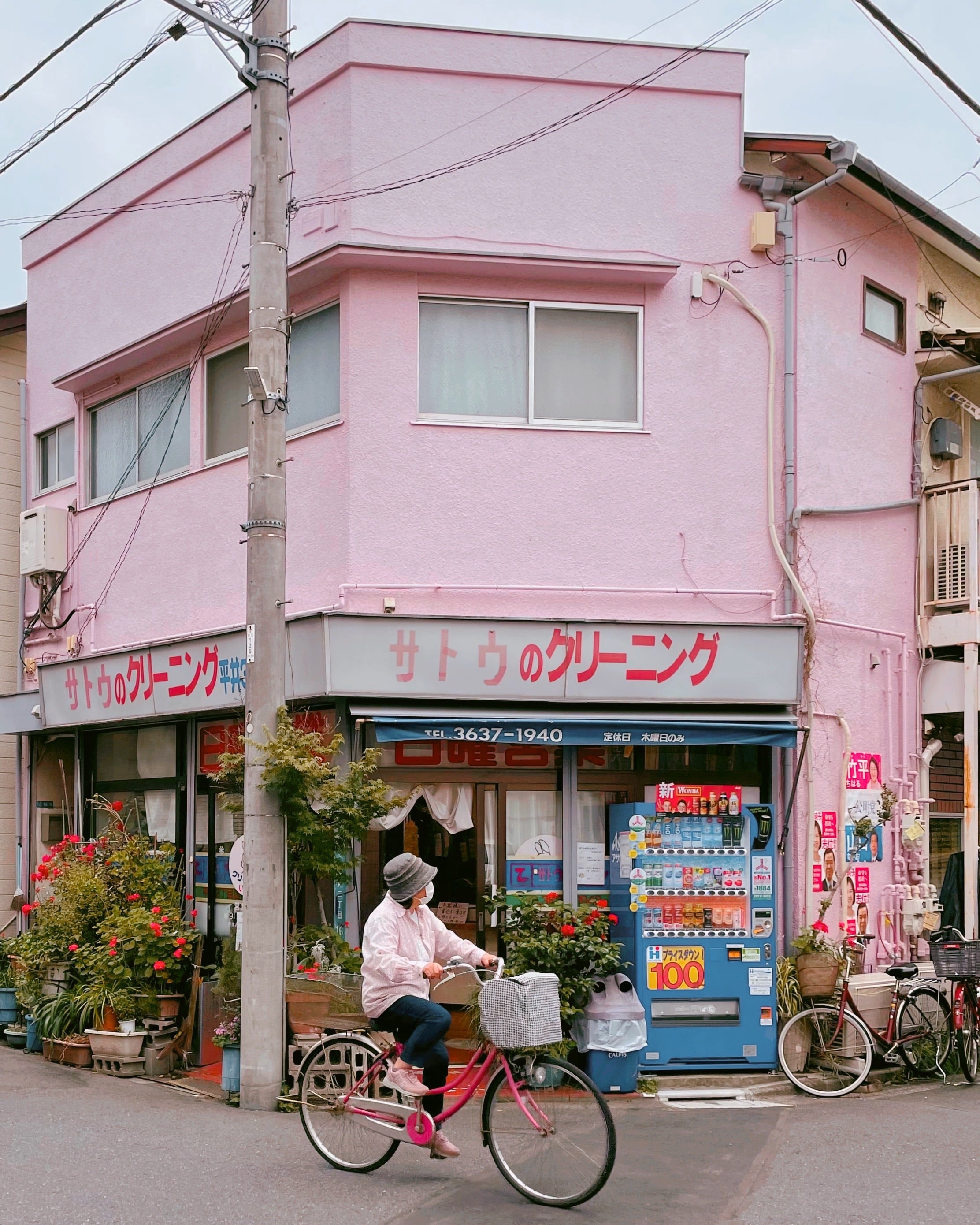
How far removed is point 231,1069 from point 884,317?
347 inches

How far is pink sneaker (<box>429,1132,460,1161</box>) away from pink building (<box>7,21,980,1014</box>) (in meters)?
3.48

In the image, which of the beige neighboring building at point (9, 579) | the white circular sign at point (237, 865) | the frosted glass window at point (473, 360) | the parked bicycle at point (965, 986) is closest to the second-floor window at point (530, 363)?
the frosted glass window at point (473, 360)

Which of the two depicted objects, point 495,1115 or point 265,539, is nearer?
point 495,1115

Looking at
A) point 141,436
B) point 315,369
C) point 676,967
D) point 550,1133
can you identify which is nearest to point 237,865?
point 676,967

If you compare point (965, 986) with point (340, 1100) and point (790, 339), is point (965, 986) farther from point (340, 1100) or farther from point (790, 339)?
point (340, 1100)

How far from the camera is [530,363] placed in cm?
1199

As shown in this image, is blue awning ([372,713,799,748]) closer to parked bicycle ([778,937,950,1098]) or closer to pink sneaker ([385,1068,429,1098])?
parked bicycle ([778,937,950,1098])

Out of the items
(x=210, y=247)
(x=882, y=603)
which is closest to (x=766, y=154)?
(x=882, y=603)

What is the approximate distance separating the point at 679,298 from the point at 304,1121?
7315 mm

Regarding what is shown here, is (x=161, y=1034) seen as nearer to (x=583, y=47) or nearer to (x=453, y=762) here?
(x=453, y=762)

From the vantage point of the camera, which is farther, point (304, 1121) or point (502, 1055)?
point (304, 1121)

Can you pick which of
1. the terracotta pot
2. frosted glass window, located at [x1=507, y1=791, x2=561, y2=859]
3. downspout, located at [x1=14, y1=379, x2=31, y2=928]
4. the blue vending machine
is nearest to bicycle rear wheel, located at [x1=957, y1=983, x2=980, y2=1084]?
the terracotta pot

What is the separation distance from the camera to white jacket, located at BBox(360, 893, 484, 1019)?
792 centimetres

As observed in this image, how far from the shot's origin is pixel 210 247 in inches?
527
